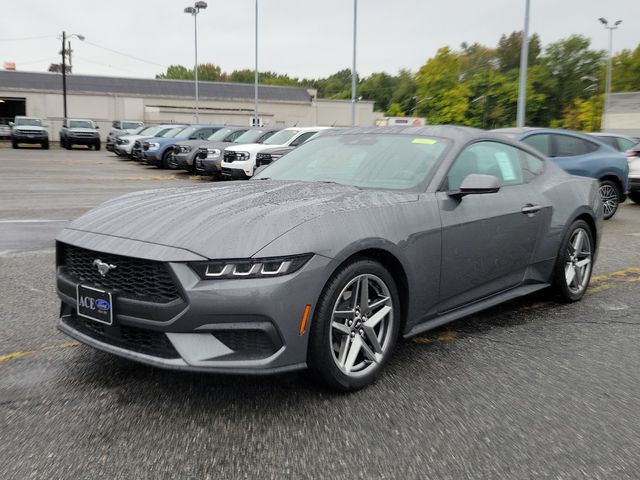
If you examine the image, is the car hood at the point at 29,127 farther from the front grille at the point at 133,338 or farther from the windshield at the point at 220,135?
the front grille at the point at 133,338

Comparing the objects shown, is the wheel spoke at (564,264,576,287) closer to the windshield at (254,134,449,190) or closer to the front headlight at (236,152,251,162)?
the windshield at (254,134,449,190)

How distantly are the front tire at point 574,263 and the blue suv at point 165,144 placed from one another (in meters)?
18.3

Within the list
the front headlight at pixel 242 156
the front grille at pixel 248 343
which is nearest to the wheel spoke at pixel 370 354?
the front grille at pixel 248 343

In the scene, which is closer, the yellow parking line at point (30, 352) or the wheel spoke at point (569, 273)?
the yellow parking line at point (30, 352)

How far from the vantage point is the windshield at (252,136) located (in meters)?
19.3

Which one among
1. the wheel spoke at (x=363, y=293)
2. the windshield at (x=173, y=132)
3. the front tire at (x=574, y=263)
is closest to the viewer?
the wheel spoke at (x=363, y=293)

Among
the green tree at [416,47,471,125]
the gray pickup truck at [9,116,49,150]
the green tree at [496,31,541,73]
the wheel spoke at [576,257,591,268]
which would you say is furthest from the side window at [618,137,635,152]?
the green tree at [496,31,541,73]

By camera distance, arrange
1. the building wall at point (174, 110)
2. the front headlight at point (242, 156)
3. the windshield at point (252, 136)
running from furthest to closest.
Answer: the building wall at point (174, 110), the windshield at point (252, 136), the front headlight at point (242, 156)

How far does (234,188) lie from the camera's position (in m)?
3.94

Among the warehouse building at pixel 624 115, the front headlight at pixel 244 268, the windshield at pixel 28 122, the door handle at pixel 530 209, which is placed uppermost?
the warehouse building at pixel 624 115

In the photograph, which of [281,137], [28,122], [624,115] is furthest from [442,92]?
[281,137]

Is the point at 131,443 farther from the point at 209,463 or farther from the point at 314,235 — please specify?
the point at 314,235

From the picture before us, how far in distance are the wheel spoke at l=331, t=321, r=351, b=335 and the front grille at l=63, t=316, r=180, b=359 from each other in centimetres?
80

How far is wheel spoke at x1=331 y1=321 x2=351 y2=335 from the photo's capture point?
3.21m
